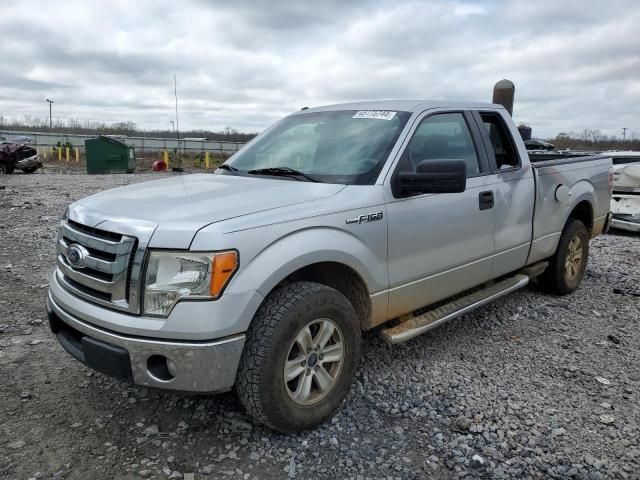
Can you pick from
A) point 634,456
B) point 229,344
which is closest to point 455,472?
point 634,456

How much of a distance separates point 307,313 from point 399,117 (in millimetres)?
1641

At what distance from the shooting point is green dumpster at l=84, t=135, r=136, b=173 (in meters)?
23.0

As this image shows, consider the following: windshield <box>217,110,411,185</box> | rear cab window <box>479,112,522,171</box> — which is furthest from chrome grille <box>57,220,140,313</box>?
rear cab window <box>479,112,522,171</box>

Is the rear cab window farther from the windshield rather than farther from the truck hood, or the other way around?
the truck hood

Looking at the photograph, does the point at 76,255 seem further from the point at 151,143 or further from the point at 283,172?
the point at 151,143

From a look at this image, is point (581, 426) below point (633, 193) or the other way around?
below

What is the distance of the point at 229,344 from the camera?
2516 millimetres

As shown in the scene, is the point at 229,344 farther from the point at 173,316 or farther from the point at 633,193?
the point at 633,193

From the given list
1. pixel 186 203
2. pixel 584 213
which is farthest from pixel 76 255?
pixel 584 213

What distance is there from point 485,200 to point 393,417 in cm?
177

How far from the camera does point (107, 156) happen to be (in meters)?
23.0

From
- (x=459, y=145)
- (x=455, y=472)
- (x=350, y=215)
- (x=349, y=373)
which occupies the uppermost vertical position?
(x=459, y=145)

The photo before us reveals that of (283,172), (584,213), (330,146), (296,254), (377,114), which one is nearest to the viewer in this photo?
(296,254)

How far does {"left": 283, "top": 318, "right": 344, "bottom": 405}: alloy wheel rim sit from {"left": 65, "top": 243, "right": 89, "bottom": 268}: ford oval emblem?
1179mm
